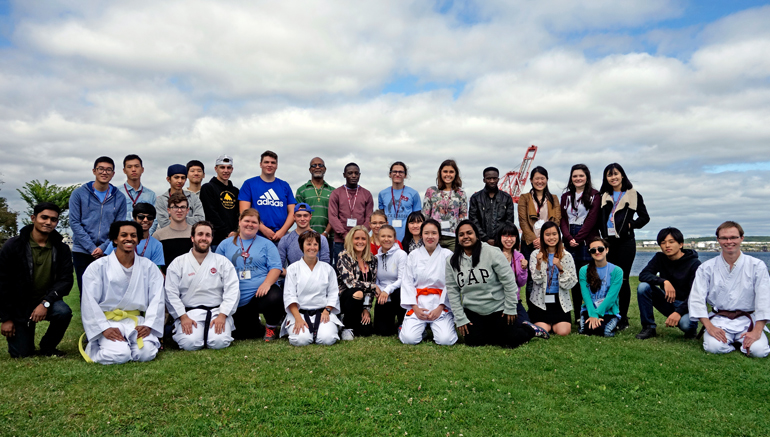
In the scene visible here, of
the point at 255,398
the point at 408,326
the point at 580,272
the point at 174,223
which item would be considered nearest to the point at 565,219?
the point at 580,272

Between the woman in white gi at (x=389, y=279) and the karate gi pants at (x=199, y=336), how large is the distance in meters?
2.36

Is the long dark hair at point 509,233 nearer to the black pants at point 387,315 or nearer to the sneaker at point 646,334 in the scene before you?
the black pants at point 387,315

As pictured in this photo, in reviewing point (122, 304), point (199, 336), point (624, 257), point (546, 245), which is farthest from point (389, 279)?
point (624, 257)

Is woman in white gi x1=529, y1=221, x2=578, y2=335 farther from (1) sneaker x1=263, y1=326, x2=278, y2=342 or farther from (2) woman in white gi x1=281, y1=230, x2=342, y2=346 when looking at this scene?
(1) sneaker x1=263, y1=326, x2=278, y2=342

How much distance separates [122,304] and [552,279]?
6388 millimetres

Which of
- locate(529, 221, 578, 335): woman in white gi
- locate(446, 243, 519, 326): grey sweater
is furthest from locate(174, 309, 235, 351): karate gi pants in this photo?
locate(529, 221, 578, 335): woman in white gi

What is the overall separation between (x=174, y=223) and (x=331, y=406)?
15.2ft

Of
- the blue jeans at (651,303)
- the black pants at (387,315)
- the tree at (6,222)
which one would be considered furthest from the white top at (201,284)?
the tree at (6,222)

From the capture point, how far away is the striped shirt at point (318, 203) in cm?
898

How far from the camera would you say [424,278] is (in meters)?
7.29

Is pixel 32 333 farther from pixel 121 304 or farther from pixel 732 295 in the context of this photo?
pixel 732 295

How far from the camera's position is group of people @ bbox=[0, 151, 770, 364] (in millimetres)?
6215

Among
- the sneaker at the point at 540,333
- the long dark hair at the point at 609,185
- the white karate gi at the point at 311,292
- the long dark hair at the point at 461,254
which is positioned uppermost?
the long dark hair at the point at 609,185

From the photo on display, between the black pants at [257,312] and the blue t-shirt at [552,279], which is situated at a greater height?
the blue t-shirt at [552,279]
